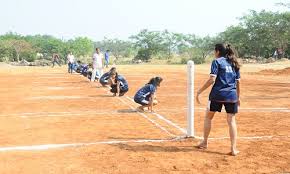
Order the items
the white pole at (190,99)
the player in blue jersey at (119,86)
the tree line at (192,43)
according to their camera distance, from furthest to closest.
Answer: the tree line at (192,43) → the player in blue jersey at (119,86) → the white pole at (190,99)

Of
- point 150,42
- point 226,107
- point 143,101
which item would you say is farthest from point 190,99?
point 150,42

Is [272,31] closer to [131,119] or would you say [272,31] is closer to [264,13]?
[264,13]

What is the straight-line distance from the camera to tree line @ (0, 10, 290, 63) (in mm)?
57844

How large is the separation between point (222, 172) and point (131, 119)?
15.8 ft

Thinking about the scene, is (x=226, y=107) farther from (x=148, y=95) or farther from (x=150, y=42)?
(x=150, y=42)

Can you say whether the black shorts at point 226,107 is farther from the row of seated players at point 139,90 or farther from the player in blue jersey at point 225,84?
the row of seated players at point 139,90

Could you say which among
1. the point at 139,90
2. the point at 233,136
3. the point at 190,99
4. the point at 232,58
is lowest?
the point at 233,136

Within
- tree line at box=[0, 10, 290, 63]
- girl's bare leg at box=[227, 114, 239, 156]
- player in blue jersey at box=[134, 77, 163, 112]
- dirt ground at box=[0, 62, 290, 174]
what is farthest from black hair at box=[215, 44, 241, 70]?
tree line at box=[0, 10, 290, 63]

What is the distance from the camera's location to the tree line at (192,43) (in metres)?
57.8

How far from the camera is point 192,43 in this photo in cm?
7569

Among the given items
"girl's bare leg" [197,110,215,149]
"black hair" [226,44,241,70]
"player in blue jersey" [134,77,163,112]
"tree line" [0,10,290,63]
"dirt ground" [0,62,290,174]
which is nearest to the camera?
"dirt ground" [0,62,290,174]

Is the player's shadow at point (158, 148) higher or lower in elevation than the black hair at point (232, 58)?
lower

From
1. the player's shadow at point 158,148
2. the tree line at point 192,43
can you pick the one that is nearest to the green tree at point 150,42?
the tree line at point 192,43

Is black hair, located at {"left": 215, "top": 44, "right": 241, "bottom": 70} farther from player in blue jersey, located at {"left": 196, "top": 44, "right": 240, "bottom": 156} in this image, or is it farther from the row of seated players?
the row of seated players
